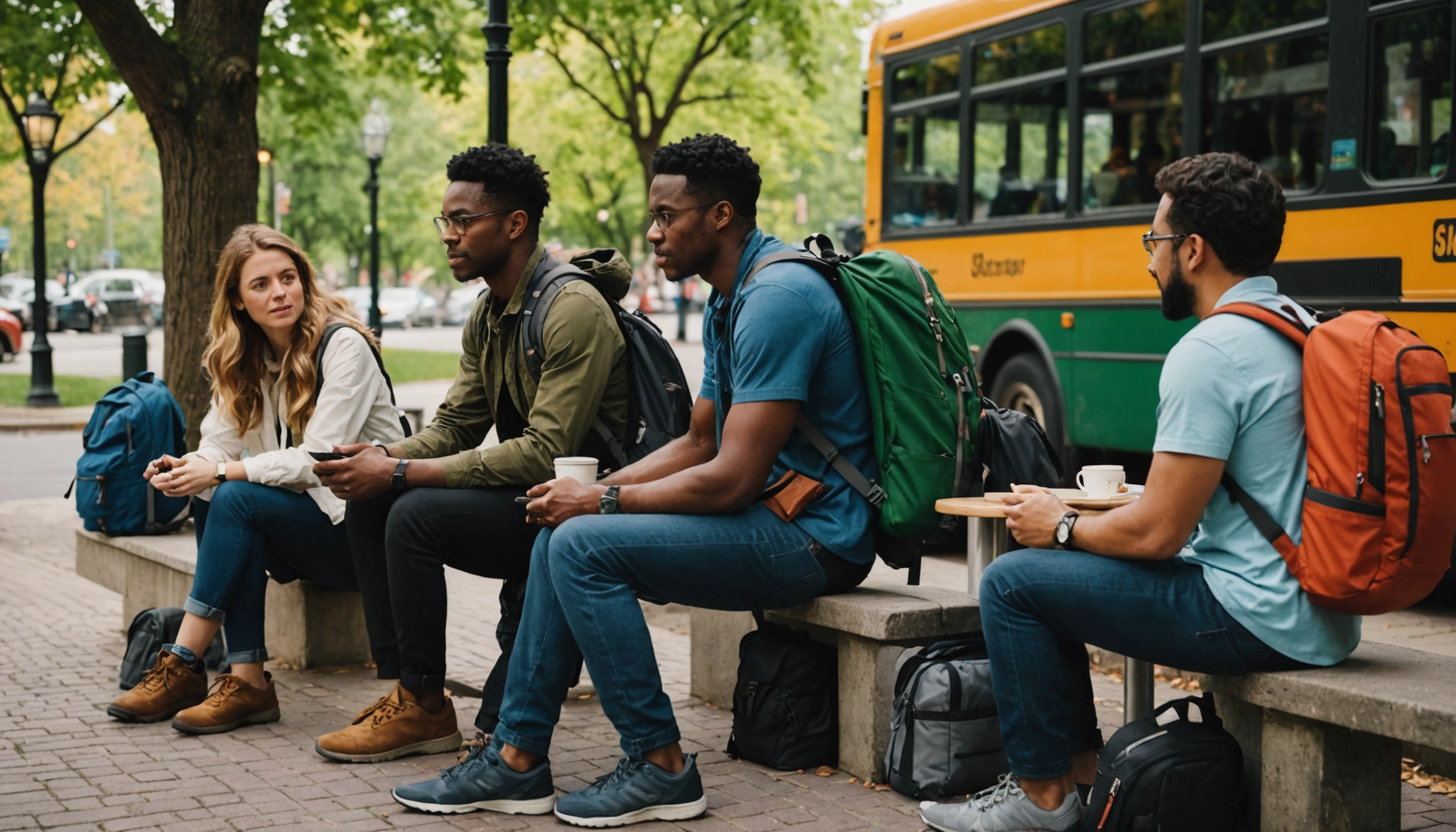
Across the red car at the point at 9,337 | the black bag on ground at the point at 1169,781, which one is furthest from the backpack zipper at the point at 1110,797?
the red car at the point at 9,337

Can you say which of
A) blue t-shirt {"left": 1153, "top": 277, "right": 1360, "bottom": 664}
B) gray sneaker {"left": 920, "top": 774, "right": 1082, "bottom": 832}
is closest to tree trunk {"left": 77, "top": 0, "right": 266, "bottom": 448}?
gray sneaker {"left": 920, "top": 774, "right": 1082, "bottom": 832}

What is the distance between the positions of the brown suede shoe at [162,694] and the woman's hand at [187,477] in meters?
0.54

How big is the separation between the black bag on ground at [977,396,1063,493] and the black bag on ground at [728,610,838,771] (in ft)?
2.31

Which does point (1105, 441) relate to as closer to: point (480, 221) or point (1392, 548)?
point (480, 221)

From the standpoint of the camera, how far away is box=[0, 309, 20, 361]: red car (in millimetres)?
31219

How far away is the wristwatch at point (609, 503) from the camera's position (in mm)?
4160

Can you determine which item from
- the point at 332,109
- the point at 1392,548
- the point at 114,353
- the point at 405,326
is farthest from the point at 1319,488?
the point at 405,326

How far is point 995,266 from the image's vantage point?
10.8 meters

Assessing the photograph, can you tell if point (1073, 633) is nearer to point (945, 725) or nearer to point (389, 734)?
point (945, 725)

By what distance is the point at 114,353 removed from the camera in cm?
3478

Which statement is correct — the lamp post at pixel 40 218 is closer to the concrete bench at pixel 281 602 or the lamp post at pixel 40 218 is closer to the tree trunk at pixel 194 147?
the tree trunk at pixel 194 147

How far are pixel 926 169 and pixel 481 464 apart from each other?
7.70 meters

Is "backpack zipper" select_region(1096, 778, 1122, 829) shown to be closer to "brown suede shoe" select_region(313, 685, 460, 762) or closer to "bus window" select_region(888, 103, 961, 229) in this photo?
"brown suede shoe" select_region(313, 685, 460, 762)

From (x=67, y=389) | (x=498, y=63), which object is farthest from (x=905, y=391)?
(x=67, y=389)
